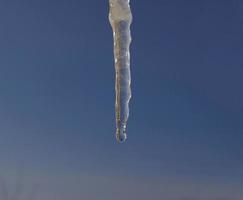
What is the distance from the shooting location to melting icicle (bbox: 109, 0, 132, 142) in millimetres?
2479

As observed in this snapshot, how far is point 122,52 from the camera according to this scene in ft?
→ 8.16

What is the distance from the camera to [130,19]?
2.53 metres

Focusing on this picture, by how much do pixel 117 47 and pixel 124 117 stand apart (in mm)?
486

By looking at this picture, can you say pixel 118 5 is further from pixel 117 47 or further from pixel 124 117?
pixel 124 117

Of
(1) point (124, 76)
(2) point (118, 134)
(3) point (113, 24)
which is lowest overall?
(2) point (118, 134)

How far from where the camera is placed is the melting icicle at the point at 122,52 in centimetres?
248

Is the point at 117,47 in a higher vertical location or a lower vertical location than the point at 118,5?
lower

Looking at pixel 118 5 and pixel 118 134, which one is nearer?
pixel 118 5

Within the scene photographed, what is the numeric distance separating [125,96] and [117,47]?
1.13 feet

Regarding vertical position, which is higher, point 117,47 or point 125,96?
point 117,47

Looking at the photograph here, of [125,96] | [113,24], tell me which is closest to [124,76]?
[125,96]

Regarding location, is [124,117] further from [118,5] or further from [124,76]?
[118,5]

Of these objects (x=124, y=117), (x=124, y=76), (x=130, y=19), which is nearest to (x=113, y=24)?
(x=130, y=19)

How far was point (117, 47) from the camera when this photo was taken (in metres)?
2.52
